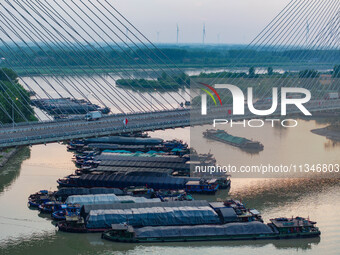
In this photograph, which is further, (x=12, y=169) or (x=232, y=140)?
(x=232, y=140)

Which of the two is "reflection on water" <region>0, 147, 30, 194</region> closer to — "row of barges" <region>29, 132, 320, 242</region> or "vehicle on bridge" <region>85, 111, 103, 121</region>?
"row of barges" <region>29, 132, 320, 242</region>

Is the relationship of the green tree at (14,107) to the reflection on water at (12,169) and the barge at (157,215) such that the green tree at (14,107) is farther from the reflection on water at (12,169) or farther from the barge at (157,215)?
the barge at (157,215)

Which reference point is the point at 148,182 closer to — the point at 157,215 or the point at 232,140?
the point at 157,215

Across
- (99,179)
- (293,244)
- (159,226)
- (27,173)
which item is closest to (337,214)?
(293,244)

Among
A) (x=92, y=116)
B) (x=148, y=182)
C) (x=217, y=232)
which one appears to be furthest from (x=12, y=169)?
(x=217, y=232)

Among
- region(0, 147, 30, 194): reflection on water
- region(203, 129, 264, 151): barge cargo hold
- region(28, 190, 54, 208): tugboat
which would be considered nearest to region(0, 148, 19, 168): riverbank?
region(0, 147, 30, 194): reflection on water

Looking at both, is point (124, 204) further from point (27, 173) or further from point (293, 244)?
point (27, 173)
